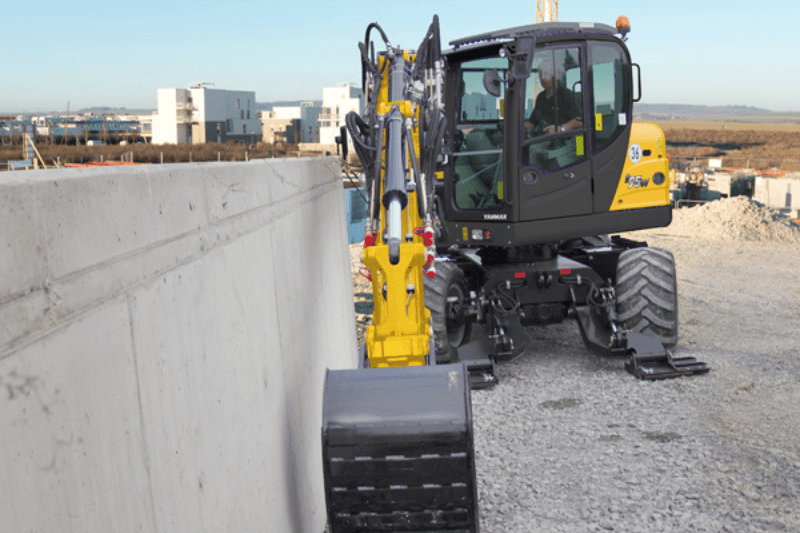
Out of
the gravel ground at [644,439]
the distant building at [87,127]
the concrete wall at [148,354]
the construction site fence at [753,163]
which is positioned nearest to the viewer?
the concrete wall at [148,354]

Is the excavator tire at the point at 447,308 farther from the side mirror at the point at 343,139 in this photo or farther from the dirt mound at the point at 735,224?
the dirt mound at the point at 735,224

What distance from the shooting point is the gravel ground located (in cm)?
510

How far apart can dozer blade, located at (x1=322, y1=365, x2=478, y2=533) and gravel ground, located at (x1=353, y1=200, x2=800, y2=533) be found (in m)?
1.55

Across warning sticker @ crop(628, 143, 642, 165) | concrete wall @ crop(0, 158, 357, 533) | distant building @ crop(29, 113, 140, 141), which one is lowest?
concrete wall @ crop(0, 158, 357, 533)

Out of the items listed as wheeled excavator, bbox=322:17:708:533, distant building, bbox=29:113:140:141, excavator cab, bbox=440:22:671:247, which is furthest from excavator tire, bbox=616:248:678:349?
distant building, bbox=29:113:140:141

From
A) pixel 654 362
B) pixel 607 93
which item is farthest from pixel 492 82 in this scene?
pixel 654 362

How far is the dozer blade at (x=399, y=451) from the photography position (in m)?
3.45

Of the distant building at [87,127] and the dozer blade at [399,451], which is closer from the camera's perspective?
the dozer blade at [399,451]

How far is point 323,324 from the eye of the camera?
5.58m

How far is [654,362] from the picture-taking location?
8336 mm

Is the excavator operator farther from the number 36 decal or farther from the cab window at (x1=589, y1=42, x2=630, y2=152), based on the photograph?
the number 36 decal

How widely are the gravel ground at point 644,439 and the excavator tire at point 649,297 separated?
0.58 metres

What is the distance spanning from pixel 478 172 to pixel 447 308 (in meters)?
1.63

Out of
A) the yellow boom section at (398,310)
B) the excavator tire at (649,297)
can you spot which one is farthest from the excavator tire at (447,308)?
the yellow boom section at (398,310)
